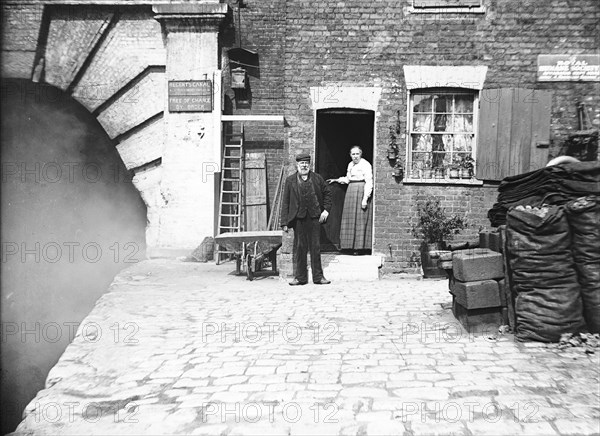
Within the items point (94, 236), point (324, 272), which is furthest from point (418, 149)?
point (94, 236)

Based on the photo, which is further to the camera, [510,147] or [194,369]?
[510,147]

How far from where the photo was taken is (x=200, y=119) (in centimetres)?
1180

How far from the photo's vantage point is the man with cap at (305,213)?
9.01 m

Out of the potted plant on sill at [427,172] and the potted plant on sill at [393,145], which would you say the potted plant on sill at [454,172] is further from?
the potted plant on sill at [393,145]

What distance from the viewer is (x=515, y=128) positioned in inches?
375

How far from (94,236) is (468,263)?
1077cm

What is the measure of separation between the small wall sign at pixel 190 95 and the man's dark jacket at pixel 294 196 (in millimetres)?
3627

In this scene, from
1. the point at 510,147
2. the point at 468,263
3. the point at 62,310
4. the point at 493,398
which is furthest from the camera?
the point at 62,310

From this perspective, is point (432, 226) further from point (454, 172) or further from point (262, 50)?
point (262, 50)

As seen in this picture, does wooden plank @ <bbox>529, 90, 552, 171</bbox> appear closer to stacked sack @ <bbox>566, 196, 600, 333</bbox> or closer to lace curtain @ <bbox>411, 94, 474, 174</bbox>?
lace curtain @ <bbox>411, 94, 474, 174</bbox>

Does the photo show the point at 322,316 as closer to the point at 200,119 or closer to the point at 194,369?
the point at 194,369

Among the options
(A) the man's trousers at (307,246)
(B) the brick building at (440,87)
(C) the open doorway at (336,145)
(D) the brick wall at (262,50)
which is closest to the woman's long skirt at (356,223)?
(B) the brick building at (440,87)

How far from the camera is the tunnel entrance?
13141 millimetres

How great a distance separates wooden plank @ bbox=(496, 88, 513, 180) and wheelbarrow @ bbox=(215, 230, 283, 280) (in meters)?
4.01
